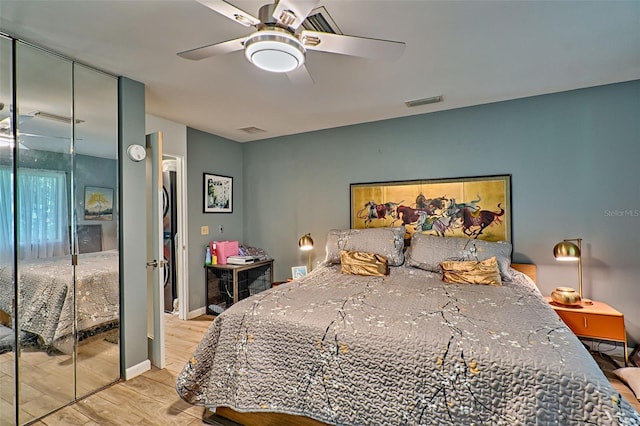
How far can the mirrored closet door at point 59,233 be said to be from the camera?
1899 millimetres

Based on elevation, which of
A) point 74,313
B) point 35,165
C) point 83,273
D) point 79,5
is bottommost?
point 74,313

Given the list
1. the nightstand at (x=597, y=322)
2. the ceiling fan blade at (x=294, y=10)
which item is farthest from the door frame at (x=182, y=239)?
the nightstand at (x=597, y=322)

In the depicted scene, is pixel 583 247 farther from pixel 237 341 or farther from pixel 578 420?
pixel 237 341

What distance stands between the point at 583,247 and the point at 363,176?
2.27 m

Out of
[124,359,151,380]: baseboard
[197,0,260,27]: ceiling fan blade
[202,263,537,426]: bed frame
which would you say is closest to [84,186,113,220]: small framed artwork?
[124,359,151,380]: baseboard

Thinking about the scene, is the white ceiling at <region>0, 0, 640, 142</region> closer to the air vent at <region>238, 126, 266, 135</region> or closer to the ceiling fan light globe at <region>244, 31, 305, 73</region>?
the ceiling fan light globe at <region>244, 31, 305, 73</region>

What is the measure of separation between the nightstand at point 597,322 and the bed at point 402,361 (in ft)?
1.80

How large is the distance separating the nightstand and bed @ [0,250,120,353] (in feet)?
11.9

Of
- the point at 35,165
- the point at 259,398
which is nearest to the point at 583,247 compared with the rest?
the point at 259,398

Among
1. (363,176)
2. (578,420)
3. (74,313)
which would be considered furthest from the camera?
(363,176)

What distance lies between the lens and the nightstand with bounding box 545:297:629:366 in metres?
Answer: 2.36

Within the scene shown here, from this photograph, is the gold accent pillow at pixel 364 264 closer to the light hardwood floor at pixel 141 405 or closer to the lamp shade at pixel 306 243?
the lamp shade at pixel 306 243

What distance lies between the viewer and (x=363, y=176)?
3834 mm

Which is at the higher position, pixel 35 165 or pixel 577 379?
pixel 35 165
